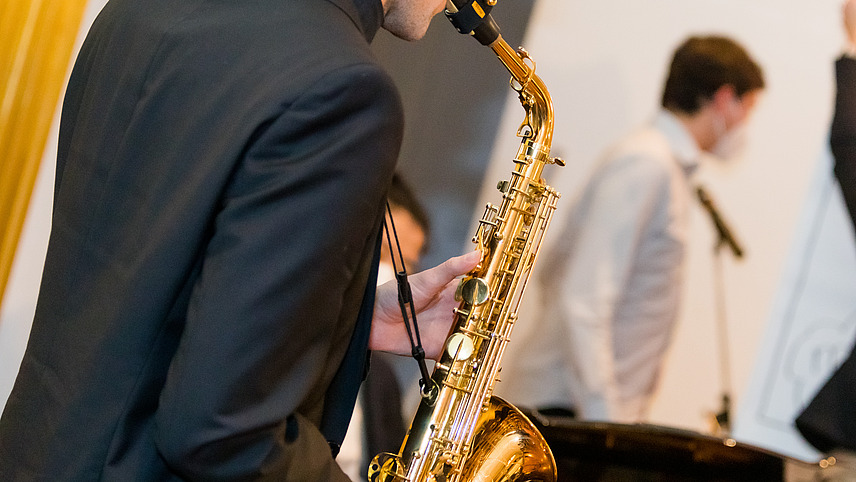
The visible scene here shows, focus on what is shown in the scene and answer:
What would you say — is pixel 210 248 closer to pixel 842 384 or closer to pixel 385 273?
pixel 385 273

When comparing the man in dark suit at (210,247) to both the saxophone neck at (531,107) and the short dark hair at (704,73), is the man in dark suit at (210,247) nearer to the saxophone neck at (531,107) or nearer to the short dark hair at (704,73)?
the saxophone neck at (531,107)

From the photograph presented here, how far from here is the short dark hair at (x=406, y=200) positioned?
2770mm

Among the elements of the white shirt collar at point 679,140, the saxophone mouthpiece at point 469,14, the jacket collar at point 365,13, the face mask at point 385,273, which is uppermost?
the saxophone mouthpiece at point 469,14

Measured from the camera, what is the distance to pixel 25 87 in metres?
2.09

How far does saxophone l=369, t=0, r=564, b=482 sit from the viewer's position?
4.67 feet

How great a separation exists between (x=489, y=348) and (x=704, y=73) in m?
2.25

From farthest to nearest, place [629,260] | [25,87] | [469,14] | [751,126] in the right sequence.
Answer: [751,126] < [629,260] < [25,87] < [469,14]

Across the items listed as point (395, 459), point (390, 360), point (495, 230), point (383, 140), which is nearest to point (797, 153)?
point (390, 360)

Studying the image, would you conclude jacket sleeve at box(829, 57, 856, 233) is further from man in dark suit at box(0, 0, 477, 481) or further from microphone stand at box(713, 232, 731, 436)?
man in dark suit at box(0, 0, 477, 481)

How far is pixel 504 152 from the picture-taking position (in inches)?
134

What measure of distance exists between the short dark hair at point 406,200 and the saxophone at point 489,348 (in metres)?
1.16

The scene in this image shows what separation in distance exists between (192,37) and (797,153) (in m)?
3.23

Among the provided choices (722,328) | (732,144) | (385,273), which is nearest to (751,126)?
(732,144)

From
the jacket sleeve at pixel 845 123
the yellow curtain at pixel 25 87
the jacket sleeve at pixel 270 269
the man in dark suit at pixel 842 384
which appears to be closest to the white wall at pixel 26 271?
the yellow curtain at pixel 25 87
